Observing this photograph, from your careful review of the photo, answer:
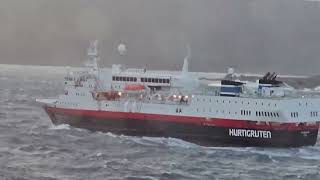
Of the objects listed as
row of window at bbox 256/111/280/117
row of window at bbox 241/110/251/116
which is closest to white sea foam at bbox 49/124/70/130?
row of window at bbox 241/110/251/116

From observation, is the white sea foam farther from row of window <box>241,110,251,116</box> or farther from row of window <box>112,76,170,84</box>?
row of window <box>241,110,251,116</box>

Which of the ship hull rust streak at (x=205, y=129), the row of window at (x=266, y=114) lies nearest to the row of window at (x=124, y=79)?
the ship hull rust streak at (x=205, y=129)

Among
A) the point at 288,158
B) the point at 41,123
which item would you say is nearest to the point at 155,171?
the point at 288,158

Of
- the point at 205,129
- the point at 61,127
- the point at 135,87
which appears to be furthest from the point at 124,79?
the point at 205,129

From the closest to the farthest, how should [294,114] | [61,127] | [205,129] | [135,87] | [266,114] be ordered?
[266,114] → [294,114] → [205,129] → [135,87] → [61,127]

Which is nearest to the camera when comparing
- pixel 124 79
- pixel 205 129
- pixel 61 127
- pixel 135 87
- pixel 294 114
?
pixel 294 114

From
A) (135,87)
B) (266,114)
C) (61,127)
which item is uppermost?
(135,87)

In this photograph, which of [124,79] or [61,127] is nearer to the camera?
[61,127]

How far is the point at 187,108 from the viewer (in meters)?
46.4

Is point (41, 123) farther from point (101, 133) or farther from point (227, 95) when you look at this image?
point (227, 95)

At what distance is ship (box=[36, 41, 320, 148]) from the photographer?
44844 millimetres

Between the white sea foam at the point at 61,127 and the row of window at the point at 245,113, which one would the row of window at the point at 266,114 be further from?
the white sea foam at the point at 61,127

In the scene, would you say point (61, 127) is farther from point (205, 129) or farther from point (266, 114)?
point (266, 114)

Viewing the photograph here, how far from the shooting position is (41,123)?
54656 mm
